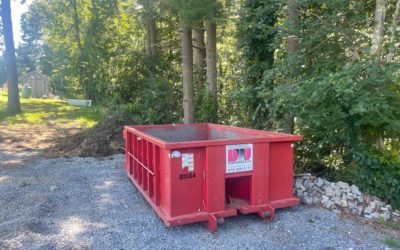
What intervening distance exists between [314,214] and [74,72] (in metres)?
19.2

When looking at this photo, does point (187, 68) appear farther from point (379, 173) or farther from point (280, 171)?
point (379, 173)

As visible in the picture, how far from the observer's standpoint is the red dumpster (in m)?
3.98

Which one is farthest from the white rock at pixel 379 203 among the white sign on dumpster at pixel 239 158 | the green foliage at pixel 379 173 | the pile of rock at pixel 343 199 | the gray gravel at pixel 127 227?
the white sign on dumpster at pixel 239 158

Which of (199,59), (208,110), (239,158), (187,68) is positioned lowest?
(239,158)

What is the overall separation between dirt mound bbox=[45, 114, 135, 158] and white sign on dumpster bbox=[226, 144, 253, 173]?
4936 mm

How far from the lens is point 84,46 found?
19.4 meters

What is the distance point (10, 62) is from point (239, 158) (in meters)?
16.0

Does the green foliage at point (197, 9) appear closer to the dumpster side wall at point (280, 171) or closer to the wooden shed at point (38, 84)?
the dumpster side wall at point (280, 171)

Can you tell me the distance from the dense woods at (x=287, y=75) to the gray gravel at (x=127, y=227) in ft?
4.60

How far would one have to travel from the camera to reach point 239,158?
13.8 feet

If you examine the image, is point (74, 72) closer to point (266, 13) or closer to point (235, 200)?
point (266, 13)

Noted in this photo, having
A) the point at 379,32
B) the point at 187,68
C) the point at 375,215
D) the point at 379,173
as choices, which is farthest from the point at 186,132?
the point at 187,68

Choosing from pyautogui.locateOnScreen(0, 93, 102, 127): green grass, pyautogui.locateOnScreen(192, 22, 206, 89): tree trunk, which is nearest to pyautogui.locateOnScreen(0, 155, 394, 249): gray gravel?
pyautogui.locateOnScreen(192, 22, 206, 89): tree trunk

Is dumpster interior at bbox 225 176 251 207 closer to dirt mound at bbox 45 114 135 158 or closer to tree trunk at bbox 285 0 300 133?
tree trunk at bbox 285 0 300 133
